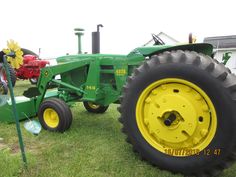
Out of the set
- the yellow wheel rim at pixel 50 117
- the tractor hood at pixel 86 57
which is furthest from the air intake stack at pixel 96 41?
the yellow wheel rim at pixel 50 117

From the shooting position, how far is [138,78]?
304 centimetres

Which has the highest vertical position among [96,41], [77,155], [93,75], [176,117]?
[96,41]

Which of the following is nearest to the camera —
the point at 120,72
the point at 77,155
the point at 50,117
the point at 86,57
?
the point at 77,155

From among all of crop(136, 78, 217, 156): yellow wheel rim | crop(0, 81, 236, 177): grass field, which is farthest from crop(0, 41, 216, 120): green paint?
crop(136, 78, 217, 156): yellow wheel rim

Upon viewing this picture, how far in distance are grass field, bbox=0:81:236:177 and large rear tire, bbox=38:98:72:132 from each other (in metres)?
0.11

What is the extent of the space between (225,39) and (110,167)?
15927 mm

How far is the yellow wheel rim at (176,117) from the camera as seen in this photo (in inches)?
111

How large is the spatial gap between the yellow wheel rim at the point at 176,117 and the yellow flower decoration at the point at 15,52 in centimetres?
137

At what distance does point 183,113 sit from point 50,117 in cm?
232

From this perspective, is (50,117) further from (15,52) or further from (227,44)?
(227,44)

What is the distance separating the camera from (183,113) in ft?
9.43
